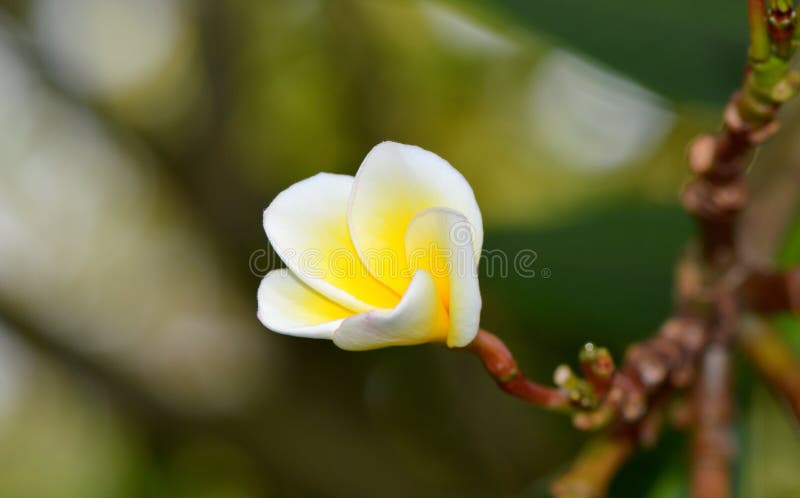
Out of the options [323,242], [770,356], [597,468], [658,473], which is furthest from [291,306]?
[658,473]

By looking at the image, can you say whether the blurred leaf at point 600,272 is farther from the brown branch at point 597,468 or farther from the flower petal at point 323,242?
the flower petal at point 323,242

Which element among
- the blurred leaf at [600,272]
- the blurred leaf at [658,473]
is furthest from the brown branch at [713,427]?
the blurred leaf at [600,272]

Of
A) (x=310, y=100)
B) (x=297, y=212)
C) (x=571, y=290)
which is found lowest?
(x=571, y=290)

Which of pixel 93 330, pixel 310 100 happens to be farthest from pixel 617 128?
pixel 93 330

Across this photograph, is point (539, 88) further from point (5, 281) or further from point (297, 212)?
point (297, 212)

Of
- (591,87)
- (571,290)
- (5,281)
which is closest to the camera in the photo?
(571,290)

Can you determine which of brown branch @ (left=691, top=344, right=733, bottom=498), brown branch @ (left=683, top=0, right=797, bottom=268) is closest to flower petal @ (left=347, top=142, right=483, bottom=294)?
brown branch @ (left=683, top=0, right=797, bottom=268)

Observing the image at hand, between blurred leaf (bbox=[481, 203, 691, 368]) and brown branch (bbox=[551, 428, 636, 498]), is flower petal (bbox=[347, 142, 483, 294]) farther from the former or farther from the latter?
blurred leaf (bbox=[481, 203, 691, 368])
